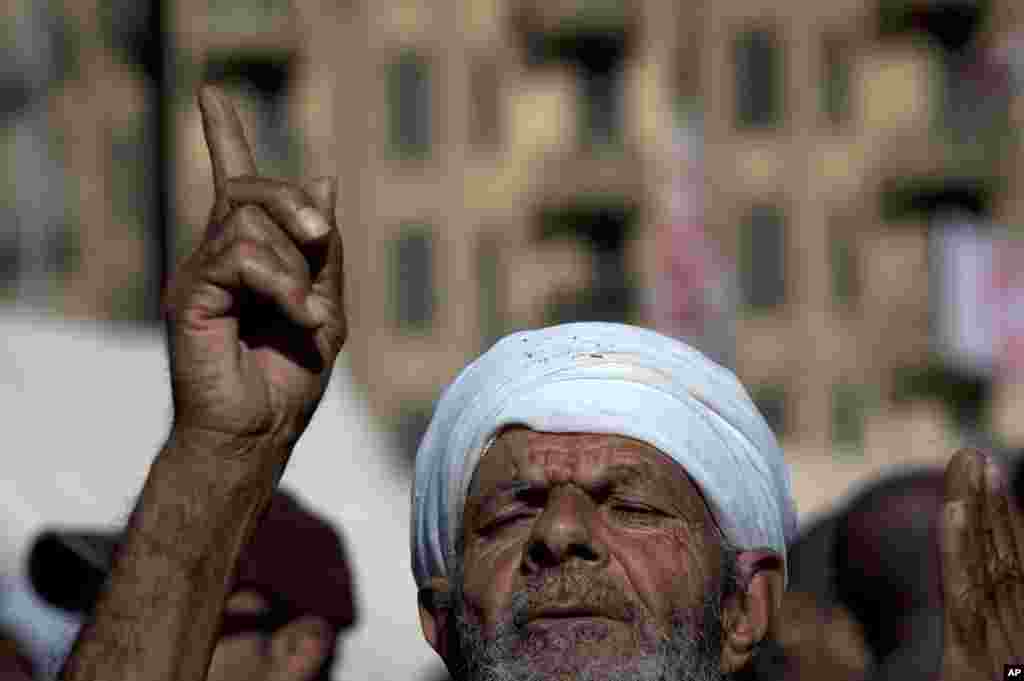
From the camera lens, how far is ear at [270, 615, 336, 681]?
18.8 feet

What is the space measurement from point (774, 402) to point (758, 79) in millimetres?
4043

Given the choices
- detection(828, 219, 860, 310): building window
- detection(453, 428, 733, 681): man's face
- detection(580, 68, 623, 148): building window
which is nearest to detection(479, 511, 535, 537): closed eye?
detection(453, 428, 733, 681): man's face

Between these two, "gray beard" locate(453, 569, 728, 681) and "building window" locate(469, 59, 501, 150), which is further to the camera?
"building window" locate(469, 59, 501, 150)

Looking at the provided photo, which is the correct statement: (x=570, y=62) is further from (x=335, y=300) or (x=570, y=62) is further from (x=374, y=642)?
(x=335, y=300)

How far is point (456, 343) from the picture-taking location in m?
43.9

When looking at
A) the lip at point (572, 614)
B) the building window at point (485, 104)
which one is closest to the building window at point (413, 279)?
the building window at point (485, 104)

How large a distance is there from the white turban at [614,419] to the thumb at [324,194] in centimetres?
52

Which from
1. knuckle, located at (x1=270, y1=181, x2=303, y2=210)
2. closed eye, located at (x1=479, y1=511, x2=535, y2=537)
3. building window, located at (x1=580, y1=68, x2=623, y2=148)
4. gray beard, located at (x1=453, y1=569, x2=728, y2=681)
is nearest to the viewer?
knuckle, located at (x1=270, y1=181, x2=303, y2=210)

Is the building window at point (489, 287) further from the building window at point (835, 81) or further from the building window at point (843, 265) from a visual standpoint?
the building window at point (835, 81)

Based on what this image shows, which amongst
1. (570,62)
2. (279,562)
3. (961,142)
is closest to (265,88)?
(570,62)

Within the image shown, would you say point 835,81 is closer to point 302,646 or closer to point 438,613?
point 302,646

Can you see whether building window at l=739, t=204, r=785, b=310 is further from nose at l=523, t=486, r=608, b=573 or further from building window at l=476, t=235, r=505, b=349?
nose at l=523, t=486, r=608, b=573

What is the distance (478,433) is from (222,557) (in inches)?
18.4

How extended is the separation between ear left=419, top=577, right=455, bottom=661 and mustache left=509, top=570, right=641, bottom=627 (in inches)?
8.4
